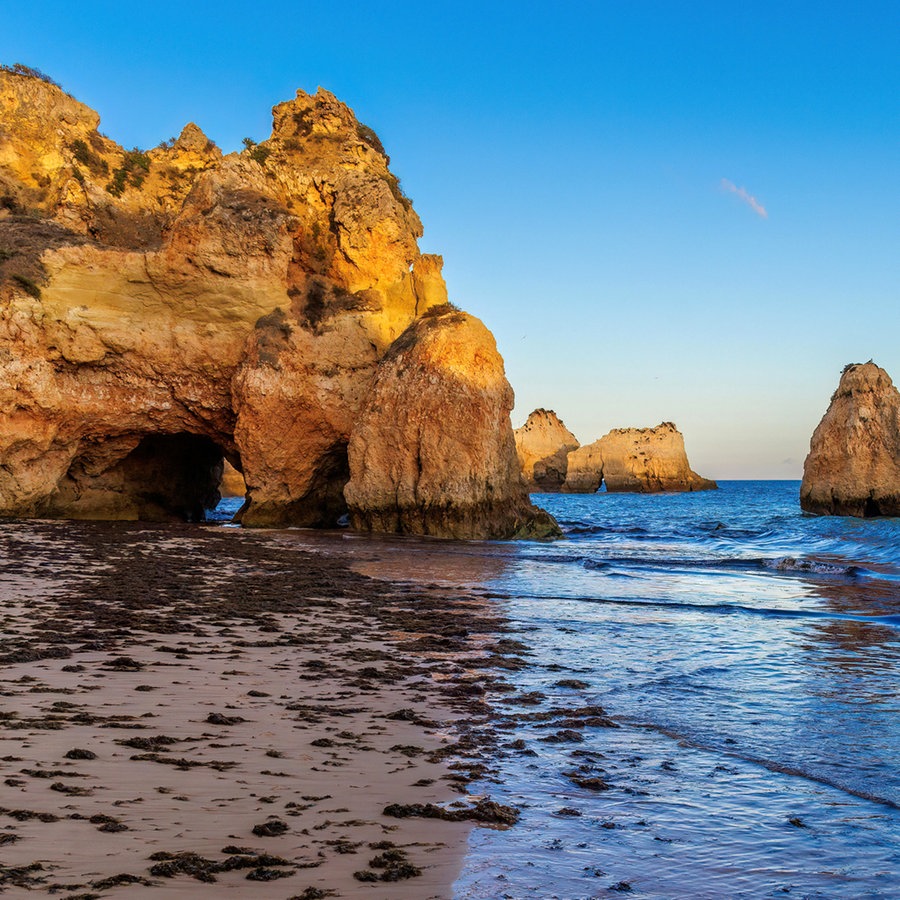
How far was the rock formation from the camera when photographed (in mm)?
24094

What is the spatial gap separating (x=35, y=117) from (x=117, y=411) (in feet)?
42.3

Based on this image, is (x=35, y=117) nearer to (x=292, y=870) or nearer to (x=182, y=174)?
(x=182, y=174)

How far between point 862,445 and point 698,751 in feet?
117

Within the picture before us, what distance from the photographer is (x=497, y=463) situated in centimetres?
2400

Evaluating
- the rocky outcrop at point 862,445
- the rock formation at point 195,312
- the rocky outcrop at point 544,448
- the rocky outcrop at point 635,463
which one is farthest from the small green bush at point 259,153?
the rocky outcrop at point 544,448

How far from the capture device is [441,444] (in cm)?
2369

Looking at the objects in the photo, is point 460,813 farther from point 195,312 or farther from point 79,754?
Result: point 195,312

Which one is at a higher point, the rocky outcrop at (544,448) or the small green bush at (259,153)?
the small green bush at (259,153)

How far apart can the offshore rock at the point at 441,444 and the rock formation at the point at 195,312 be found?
0.16 meters

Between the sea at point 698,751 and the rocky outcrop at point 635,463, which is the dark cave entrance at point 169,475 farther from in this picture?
the rocky outcrop at point 635,463

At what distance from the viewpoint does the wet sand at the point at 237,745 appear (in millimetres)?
2967

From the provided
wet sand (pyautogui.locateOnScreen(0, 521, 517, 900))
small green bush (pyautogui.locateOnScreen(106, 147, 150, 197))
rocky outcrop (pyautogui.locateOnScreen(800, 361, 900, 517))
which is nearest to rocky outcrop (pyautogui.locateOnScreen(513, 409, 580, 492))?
rocky outcrop (pyautogui.locateOnScreen(800, 361, 900, 517))

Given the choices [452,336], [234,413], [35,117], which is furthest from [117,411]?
[35,117]

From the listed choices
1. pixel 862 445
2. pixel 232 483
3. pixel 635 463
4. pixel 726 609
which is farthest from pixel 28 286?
pixel 635 463
